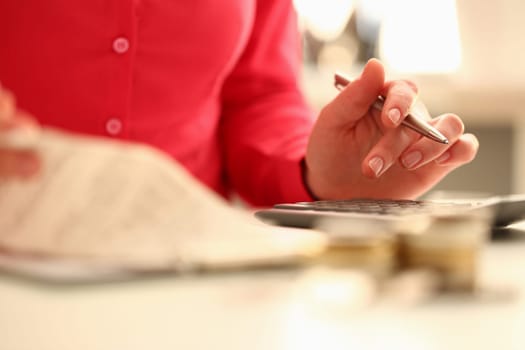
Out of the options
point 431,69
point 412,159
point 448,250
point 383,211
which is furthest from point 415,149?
point 431,69

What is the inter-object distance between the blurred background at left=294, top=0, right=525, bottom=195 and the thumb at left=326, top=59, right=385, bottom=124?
1.15m

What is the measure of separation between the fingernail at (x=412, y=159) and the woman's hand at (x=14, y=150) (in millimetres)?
405

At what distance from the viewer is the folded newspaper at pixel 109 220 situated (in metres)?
0.35

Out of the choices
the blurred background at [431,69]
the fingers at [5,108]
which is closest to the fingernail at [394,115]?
the fingers at [5,108]

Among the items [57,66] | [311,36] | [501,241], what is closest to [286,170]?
[57,66]

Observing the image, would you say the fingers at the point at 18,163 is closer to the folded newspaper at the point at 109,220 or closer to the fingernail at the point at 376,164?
the folded newspaper at the point at 109,220

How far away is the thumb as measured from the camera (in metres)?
0.66

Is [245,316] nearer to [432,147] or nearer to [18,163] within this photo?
[18,163]

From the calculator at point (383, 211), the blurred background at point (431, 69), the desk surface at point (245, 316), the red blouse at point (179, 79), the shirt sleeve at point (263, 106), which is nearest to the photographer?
the desk surface at point (245, 316)

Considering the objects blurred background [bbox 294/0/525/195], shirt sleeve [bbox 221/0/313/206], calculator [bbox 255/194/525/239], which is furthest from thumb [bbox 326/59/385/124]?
blurred background [bbox 294/0/525/195]

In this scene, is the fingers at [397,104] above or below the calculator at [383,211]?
above

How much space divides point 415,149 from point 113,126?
0.37 m

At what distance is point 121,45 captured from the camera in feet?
2.86

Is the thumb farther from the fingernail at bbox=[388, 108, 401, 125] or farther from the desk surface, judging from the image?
the desk surface
